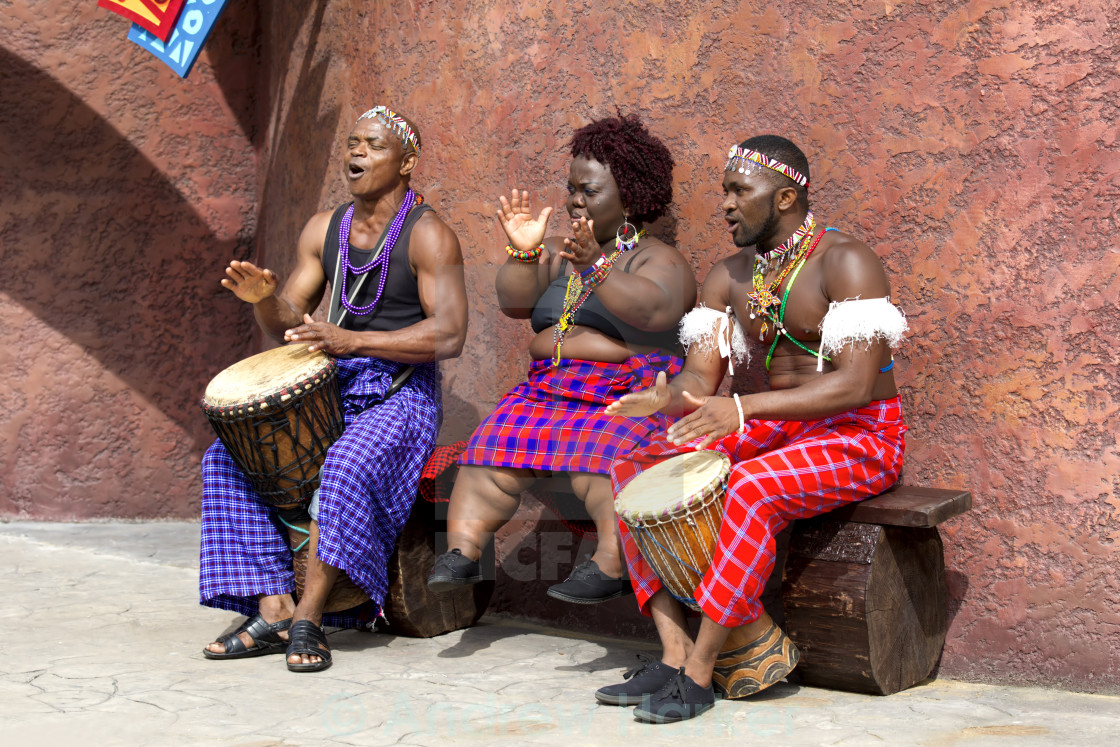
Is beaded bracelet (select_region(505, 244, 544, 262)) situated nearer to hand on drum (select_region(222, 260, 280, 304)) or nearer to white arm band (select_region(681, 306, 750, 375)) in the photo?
white arm band (select_region(681, 306, 750, 375))

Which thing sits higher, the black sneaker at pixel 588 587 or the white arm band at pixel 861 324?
the white arm band at pixel 861 324

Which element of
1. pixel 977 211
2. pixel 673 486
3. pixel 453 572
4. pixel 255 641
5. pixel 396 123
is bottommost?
pixel 255 641

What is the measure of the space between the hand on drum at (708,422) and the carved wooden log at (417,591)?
130 cm

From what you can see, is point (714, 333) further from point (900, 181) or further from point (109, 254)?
point (109, 254)

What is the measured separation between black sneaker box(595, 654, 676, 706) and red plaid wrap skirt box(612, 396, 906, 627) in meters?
0.22

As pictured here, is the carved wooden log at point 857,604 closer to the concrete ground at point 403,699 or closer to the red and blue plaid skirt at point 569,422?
the concrete ground at point 403,699

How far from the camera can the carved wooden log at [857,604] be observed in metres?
3.39

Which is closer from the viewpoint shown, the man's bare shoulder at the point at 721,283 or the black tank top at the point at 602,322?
the man's bare shoulder at the point at 721,283

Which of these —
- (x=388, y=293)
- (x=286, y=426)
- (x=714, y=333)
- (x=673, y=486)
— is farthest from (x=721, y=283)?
(x=286, y=426)

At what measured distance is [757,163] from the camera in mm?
3721

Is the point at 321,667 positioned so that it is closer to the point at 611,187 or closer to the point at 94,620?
the point at 94,620

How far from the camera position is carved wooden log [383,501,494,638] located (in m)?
4.23

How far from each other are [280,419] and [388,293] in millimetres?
706

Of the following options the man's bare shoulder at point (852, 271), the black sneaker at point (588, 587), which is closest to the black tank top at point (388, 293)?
the black sneaker at point (588, 587)
